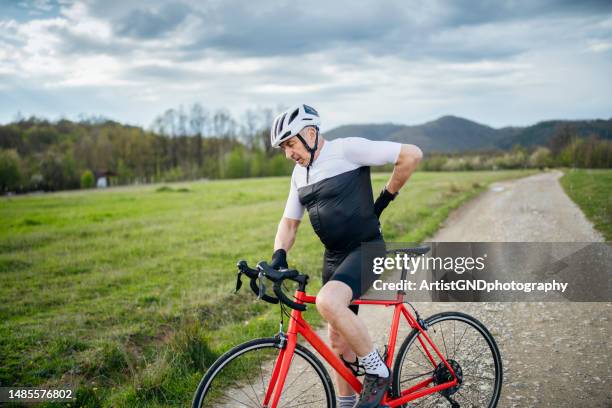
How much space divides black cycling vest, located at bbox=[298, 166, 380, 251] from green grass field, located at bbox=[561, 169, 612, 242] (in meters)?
10.0

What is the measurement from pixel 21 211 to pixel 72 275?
70.8 ft

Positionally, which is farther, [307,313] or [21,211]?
[21,211]

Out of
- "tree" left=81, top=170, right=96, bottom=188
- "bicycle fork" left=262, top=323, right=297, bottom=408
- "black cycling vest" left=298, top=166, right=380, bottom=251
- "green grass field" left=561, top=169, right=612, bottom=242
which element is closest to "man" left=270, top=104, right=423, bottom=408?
"black cycling vest" left=298, top=166, right=380, bottom=251

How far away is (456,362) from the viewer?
4.02 meters

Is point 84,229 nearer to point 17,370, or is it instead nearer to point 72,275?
point 72,275

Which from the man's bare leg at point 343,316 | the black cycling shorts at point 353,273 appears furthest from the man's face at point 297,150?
the man's bare leg at point 343,316

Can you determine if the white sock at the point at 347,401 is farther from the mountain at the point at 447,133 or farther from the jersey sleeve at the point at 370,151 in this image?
the mountain at the point at 447,133

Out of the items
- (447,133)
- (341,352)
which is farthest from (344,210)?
(447,133)

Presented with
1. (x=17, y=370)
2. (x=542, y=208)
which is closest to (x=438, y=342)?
(x=17, y=370)

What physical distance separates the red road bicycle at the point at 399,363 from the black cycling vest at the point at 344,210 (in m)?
0.37

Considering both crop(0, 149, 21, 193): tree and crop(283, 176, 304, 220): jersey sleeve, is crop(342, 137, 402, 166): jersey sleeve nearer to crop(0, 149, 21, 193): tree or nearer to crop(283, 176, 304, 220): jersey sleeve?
crop(283, 176, 304, 220): jersey sleeve

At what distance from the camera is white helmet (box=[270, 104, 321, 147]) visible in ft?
12.1

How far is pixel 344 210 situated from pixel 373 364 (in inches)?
49.2

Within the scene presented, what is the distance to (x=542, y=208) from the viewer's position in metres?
18.1
